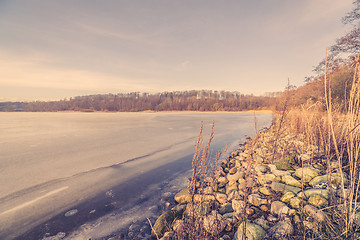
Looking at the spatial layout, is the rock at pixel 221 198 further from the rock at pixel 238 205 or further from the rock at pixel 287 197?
the rock at pixel 287 197

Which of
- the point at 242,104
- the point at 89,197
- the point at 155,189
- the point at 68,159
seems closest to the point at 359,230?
the point at 155,189

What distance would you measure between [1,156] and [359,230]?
1197 centimetres

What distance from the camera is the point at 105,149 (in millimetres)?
8859

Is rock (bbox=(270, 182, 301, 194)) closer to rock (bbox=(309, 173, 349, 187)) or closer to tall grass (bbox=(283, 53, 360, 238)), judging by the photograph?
rock (bbox=(309, 173, 349, 187))

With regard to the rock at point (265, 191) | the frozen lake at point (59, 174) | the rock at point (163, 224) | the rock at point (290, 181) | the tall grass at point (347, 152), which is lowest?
the frozen lake at point (59, 174)

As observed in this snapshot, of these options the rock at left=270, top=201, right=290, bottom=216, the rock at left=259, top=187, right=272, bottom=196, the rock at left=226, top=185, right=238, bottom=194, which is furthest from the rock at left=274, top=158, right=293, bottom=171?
the rock at left=270, top=201, right=290, bottom=216

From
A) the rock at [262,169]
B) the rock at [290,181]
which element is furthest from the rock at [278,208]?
the rock at [262,169]

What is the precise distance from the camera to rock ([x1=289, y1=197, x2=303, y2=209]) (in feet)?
9.10

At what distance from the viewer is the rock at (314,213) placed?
226cm

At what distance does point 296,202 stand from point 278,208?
33cm

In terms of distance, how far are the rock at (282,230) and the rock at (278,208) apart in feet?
1.23

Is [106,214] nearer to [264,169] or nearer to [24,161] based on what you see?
[264,169]

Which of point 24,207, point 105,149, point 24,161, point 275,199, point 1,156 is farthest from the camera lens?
point 105,149

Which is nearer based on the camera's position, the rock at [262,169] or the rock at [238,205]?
the rock at [238,205]
